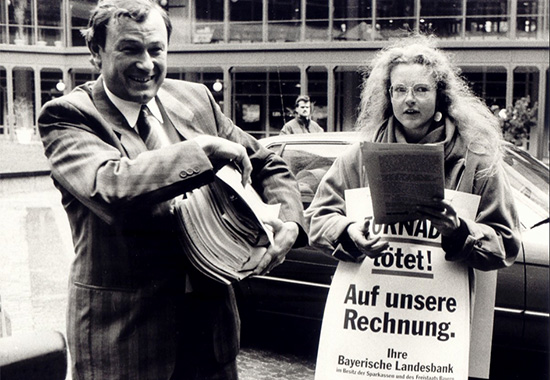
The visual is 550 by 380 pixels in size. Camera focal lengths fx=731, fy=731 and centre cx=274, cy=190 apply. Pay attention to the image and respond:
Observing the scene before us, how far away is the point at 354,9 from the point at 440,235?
22.1 ft

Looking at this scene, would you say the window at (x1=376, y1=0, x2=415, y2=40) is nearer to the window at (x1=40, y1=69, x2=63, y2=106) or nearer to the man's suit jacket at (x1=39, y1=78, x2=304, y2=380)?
the window at (x1=40, y1=69, x2=63, y2=106)

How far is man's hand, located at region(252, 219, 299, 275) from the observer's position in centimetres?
158

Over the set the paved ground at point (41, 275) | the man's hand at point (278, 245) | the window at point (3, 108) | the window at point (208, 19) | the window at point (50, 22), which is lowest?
the paved ground at point (41, 275)

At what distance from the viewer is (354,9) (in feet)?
27.8

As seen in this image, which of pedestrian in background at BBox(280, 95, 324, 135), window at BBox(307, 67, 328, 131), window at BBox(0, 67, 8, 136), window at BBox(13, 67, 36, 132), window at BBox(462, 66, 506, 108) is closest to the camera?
window at BBox(13, 67, 36, 132)

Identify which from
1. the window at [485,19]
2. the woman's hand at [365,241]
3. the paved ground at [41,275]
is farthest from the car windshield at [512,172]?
the window at [485,19]

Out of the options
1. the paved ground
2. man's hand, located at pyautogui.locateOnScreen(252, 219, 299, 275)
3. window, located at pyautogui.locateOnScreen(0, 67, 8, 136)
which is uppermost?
window, located at pyautogui.locateOnScreen(0, 67, 8, 136)

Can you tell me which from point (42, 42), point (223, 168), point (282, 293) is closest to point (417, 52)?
point (223, 168)

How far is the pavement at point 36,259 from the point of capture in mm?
4402

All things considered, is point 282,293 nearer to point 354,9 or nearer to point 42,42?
point 42,42

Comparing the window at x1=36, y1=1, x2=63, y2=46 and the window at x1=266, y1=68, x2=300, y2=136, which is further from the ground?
the window at x1=36, y1=1, x2=63, y2=46

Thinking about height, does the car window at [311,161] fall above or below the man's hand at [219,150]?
below

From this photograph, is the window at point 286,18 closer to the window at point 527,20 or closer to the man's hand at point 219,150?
the window at point 527,20

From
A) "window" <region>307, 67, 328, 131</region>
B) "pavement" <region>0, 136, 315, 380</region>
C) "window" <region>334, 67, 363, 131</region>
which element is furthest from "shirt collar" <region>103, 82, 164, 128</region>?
"window" <region>307, 67, 328, 131</region>
